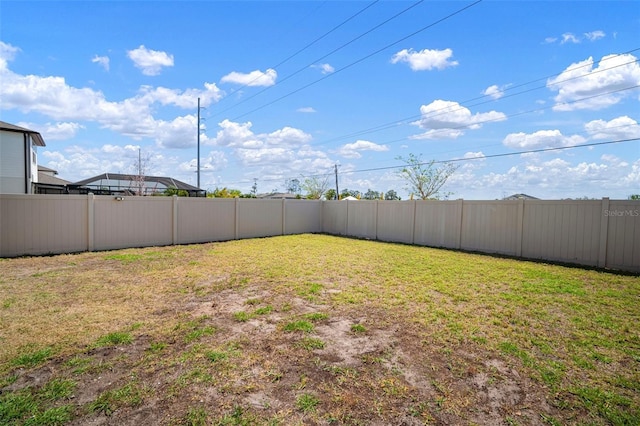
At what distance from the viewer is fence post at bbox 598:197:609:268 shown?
711cm

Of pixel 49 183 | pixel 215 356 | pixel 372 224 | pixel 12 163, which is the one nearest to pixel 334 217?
pixel 372 224

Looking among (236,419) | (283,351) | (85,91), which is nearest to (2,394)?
(236,419)

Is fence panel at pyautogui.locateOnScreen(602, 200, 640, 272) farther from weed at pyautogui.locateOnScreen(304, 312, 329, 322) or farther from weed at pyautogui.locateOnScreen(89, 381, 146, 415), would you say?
weed at pyautogui.locateOnScreen(89, 381, 146, 415)

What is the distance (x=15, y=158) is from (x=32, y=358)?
819 inches

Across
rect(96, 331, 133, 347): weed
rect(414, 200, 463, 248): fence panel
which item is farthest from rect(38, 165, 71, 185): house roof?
rect(96, 331, 133, 347): weed

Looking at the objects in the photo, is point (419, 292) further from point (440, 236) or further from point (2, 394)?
point (440, 236)

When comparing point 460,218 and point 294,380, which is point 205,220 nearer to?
point 460,218

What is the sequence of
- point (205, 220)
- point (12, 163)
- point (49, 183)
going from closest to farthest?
point (205, 220) < point (12, 163) < point (49, 183)

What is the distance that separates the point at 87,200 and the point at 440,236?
33.6 ft

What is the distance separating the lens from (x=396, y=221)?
1178 centimetres

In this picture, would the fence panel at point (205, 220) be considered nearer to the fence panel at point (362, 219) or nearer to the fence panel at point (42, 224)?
the fence panel at point (42, 224)

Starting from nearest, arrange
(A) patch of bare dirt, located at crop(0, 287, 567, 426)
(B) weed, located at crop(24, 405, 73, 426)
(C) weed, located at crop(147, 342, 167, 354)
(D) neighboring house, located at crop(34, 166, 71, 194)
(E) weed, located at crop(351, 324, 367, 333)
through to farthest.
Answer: (B) weed, located at crop(24, 405, 73, 426) < (A) patch of bare dirt, located at crop(0, 287, 567, 426) < (C) weed, located at crop(147, 342, 167, 354) < (E) weed, located at crop(351, 324, 367, 333) < (D) neighboring house, located at crop(34, 166, 71, 194)

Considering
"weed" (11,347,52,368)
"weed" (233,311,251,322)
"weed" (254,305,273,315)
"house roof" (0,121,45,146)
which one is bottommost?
"weed" (233,311,251,322)

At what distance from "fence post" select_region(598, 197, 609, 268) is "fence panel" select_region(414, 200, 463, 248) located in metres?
3.43
